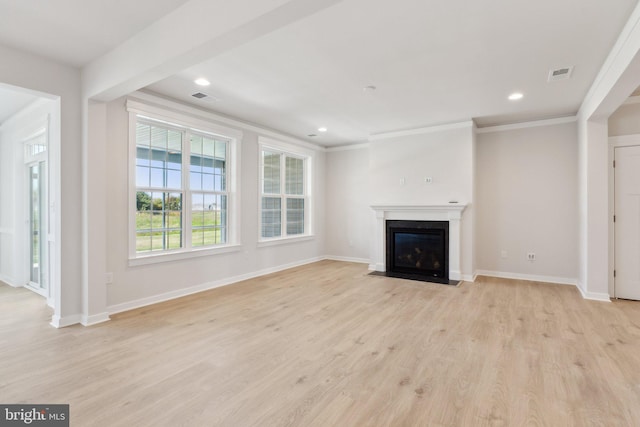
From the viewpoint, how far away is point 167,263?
416 cm

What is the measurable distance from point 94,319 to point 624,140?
675 centimetres

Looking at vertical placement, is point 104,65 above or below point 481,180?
above

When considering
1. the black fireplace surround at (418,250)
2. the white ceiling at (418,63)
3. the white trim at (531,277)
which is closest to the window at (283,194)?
the white ceiling at (418,63)

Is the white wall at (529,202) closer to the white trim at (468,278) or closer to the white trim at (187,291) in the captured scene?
the white trim at (468,278)

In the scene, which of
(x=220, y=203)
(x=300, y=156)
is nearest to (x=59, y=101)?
(x=220, y=203)

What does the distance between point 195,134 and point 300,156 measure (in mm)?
2591

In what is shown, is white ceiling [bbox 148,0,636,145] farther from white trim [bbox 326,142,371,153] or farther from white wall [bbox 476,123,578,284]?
white trim [bbox 326,142,371,153]

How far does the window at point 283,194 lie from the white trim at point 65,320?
291 centimetres

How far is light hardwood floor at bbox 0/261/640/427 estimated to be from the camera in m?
1.86

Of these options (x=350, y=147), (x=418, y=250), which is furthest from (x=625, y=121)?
(x=350, y=147)

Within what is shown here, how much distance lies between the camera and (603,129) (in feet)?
13.3

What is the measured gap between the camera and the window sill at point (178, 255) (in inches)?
151

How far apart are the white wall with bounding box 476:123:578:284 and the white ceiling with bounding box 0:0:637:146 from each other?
660mm

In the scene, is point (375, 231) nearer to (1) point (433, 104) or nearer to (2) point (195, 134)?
(1) point (433, 104)
